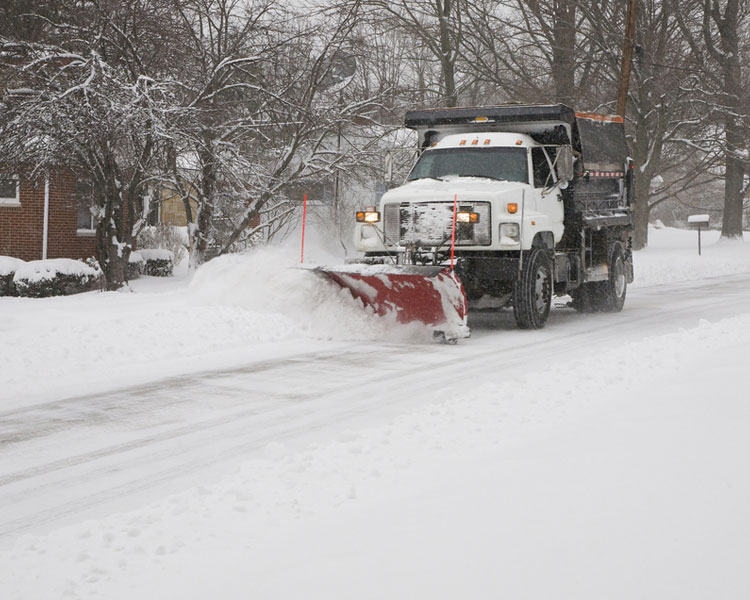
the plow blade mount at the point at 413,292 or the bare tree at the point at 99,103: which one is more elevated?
the bare tree at the point at 99,103

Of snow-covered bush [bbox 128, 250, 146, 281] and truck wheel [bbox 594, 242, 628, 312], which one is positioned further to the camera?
snow-covered bush [bbox 128, 250, 146, 281]

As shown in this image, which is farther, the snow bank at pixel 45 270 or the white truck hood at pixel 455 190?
Answer: the snow bank at pixel 45 270

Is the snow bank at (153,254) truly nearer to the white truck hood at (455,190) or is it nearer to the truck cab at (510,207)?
the truck cab at (510,207)

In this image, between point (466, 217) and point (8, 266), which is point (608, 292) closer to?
point (466, 217)

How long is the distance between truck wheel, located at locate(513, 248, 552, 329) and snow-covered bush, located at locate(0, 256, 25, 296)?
10515 millimetres

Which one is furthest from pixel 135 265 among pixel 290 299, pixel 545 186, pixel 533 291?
pixel 533 291

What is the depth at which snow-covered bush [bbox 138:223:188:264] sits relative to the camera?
25.5 meters

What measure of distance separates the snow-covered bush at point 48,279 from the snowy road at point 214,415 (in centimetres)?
881

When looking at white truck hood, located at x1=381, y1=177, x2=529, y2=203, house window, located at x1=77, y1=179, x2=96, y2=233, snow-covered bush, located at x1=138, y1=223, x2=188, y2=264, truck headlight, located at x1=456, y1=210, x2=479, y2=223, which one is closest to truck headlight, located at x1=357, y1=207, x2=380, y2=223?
white truck hood, located at x1=381, y1=177, x2=529, y2=203

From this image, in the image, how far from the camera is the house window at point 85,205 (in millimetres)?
17725

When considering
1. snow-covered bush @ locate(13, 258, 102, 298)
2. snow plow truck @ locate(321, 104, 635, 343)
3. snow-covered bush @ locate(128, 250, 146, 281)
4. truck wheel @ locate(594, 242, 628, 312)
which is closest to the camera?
snow plow truck @ locate(321, 104, 635, 343)

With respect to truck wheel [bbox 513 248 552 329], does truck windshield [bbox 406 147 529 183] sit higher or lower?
higher

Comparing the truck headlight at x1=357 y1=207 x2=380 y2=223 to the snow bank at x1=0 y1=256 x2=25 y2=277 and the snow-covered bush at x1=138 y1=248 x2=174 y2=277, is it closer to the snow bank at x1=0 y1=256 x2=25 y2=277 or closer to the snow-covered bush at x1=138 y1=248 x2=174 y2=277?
the snow bank at x1=0 y1=256 x2=25 y2=277

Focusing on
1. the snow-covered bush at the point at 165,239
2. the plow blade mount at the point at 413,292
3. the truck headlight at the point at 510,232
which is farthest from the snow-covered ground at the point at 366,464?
the snow-covered bush at the point at 165,239
